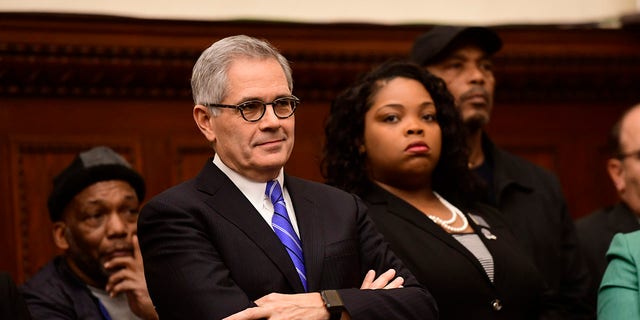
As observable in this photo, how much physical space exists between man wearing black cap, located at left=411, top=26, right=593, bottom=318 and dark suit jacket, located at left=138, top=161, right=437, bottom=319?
1.00 metres

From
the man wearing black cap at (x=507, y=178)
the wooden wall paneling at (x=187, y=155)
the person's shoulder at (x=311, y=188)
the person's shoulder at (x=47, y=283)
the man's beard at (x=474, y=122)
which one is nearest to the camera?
the person's shoulder at (x=311, y=188)

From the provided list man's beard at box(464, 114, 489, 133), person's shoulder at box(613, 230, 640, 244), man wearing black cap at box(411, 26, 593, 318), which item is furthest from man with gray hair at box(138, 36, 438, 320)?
man's beard at box(464, 114, 489, 133)

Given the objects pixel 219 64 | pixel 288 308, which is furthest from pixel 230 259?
pixel 219 64

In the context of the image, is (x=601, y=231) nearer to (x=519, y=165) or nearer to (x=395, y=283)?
(x=519, y=165)

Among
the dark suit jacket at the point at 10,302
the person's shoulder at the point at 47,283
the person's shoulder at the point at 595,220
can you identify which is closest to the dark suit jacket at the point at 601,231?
the person's shoulder at the point at 595,220

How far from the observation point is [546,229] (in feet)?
12.1

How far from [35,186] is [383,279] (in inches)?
66.5

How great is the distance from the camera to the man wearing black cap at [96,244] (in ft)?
11.2

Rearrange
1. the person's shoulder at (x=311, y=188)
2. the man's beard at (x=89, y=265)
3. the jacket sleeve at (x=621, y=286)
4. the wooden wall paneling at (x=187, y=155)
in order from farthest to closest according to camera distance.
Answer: the wooden wall paneling at (x=187, y=155) < the man's beard at (x=89, y=265) < the jacket sleeve at (x=621, y=286) < the person's shoulder at (x=311, y=188)

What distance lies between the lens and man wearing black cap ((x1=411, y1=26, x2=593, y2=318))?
3.65 m

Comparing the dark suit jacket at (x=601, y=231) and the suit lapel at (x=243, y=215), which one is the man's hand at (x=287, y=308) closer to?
the suit lapel at (x=243, y=215)

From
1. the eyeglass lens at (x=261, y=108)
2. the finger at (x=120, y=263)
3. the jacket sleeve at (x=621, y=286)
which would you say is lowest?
the jacket sleeve at (x=621, y=286)

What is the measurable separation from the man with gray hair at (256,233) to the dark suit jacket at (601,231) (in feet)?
4.30

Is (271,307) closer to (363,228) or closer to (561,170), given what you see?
(363,228)
